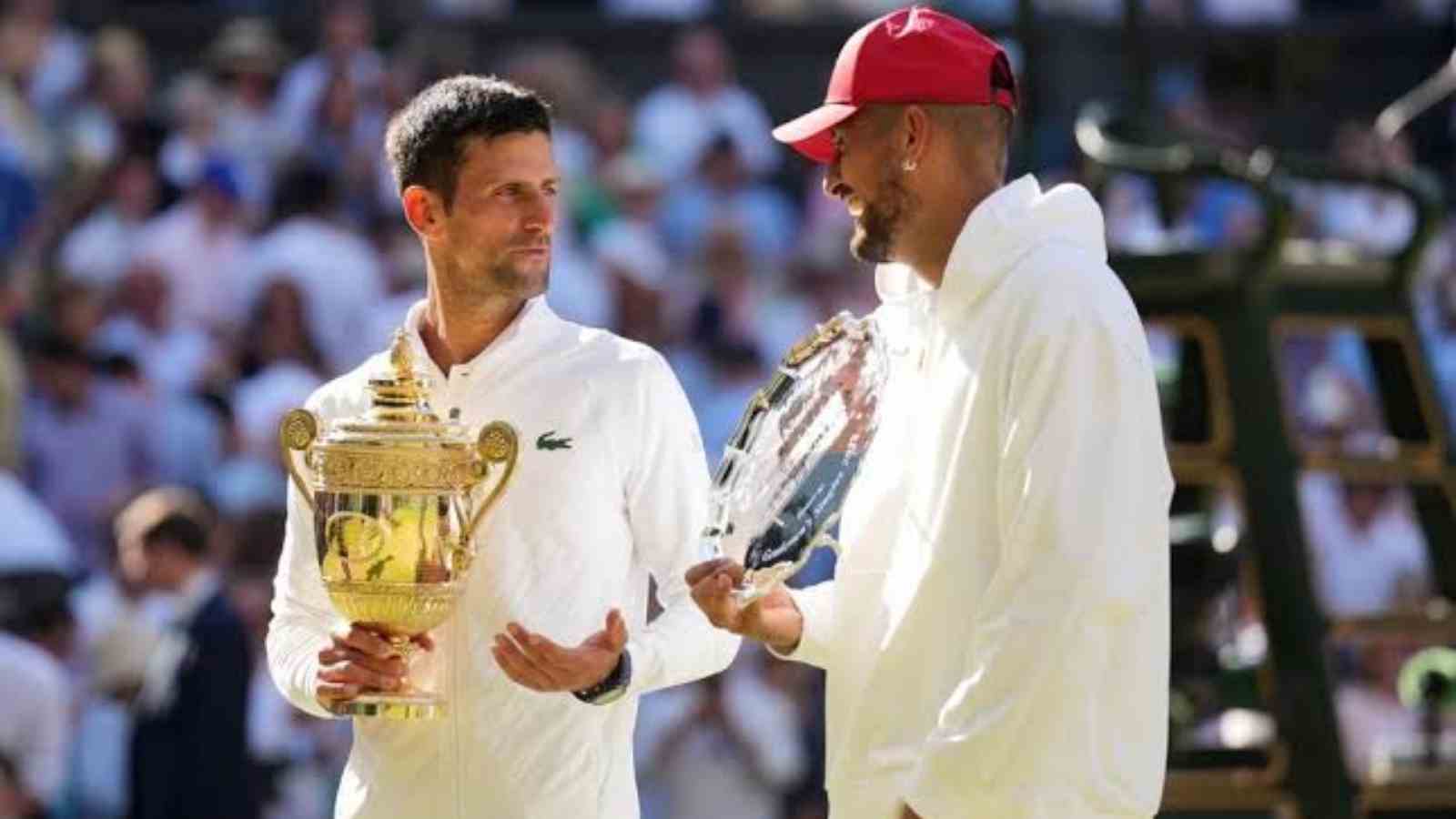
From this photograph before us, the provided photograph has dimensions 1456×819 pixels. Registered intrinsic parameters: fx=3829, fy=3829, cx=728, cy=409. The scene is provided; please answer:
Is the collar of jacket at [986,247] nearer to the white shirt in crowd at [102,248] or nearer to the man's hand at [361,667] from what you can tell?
the man's hand at [361,667]

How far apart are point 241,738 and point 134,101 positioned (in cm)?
426

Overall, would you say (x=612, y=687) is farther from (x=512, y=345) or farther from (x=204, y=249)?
(x=204, y=249)

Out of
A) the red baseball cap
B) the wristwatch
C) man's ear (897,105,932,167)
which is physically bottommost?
the wristwatch

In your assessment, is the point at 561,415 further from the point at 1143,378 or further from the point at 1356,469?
the point at 1356,469

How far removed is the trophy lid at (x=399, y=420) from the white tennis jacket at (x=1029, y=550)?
69 cm

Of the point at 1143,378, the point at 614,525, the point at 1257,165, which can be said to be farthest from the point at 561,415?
the point at 1257,165

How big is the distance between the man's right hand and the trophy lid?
43 cm

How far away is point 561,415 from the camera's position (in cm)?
554

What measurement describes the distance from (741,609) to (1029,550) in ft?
2.01

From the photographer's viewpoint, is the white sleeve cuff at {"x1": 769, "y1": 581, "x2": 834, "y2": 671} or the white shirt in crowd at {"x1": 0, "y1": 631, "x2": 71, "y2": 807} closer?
the white sleeve cuff at {"x1": 769, "y1": 581, "x2": 834, "y2": 671}

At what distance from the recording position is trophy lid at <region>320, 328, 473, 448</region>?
5316 mm

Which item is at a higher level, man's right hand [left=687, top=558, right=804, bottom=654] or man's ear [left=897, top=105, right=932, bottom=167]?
man's ear [left=897, top=105, right=932, bottom=167]

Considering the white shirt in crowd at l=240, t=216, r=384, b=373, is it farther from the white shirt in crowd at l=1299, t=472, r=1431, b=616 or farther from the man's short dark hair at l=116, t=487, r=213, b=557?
the white shirt in crowd at l=1299, t=472, r=1431, b=616

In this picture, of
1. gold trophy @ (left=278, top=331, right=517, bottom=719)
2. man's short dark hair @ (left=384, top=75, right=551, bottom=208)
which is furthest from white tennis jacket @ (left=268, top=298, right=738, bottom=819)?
man's short dark hair @ (left=384, top=75, right=551, bottom=208)
